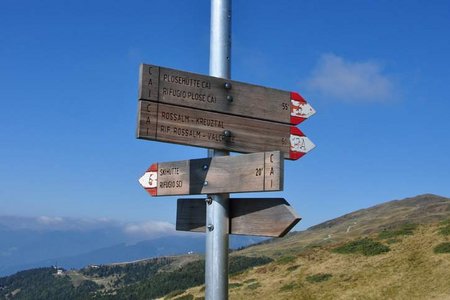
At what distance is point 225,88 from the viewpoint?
18.6ft

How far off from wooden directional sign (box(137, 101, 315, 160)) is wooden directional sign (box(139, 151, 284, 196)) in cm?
27

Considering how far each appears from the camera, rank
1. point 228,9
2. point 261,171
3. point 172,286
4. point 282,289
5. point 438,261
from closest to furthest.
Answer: point 261,171 → point 228,9 → point 438,261 → point 282,289 → point 172,286

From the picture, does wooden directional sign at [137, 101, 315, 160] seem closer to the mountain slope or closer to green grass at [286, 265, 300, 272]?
green grass at [286, 265, 300, 272]

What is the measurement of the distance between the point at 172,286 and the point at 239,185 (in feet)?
392

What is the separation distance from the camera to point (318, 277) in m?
32.8


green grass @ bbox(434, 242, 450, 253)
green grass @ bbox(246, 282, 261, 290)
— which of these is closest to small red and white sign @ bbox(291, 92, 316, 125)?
green grass @ bbox(434, 242, 450, 253)

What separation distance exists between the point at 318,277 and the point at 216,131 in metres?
29.3

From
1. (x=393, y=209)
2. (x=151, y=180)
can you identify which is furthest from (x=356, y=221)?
(x=151, y=180)

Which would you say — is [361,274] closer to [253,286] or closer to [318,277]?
[318,277]

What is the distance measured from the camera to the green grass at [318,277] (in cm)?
3216

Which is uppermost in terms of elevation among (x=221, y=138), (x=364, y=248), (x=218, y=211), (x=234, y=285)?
(x=221, y=138)

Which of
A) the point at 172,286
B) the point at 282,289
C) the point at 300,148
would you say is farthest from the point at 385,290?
the point at 172,286

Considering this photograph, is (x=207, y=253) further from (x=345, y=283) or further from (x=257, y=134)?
(x=345, y=283)

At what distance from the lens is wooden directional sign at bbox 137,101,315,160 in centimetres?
520
